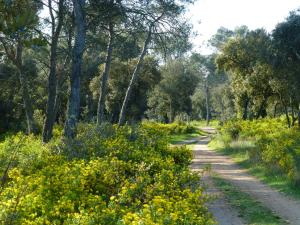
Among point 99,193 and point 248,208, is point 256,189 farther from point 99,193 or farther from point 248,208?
point 99,193

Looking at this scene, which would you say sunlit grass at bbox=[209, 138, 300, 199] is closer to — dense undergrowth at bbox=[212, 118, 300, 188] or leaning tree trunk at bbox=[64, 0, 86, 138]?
dense undergrowth at bbox=[212, 118, 300, 188]

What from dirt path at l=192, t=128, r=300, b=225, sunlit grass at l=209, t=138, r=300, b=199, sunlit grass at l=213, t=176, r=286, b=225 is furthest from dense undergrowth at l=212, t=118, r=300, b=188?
sunlit grass at l=213, t=176, r=286, b=225

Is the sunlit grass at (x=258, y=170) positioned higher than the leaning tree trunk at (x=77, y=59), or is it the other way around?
the leaning tree trunk at (x=77, y=59)

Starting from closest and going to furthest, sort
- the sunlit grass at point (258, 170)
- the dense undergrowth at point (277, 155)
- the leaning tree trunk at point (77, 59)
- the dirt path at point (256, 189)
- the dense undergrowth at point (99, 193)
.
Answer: the dense undergrowth at point (99, 193) → the dirt path at point (256, 189) → the sunlit grass at point (258, 170) → the dense undergrowth at point (277, 155) → the leaning tree trunk at point (77, 59)

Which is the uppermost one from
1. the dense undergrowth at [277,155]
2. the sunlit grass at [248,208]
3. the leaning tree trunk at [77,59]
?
the leaning tree trunk at [77,59]

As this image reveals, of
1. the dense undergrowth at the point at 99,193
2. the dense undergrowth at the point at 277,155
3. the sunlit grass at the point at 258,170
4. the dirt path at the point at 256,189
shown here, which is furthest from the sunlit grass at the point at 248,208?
the dense undergrowth at the point at 99,193

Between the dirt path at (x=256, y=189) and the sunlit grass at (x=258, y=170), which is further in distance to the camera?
the sunlit grass at (x=258, y=170)

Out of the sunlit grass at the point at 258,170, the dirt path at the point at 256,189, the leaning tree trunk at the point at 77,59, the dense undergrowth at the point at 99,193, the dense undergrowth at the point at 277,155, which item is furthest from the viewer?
the leaning tree trunk at the point at 77,59

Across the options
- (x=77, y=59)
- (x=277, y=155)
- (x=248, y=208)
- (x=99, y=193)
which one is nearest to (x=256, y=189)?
(x=248, y=208)

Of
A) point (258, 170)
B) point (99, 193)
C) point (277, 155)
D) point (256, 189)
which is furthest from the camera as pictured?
point (258, 170)

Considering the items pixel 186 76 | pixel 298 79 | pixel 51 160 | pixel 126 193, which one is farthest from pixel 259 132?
pixel 186 76

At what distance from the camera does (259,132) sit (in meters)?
25.1

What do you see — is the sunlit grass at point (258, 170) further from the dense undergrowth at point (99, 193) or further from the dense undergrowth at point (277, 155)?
the dense undergrowth at point (99, 193)

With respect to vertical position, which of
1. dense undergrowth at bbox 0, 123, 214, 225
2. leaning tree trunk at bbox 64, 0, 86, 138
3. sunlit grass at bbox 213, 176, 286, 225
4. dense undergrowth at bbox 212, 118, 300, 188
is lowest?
sunlit grass at bbox 213, 176, 286, 225
